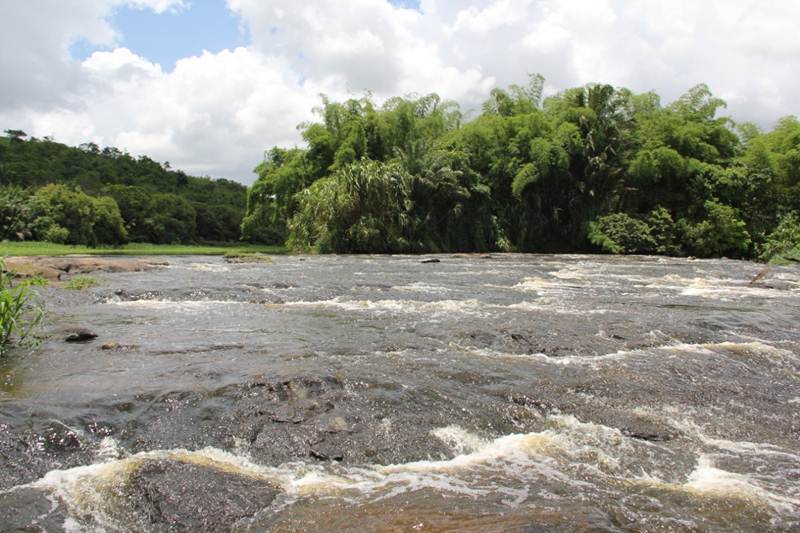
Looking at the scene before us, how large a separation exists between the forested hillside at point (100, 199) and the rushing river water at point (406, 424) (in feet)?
112

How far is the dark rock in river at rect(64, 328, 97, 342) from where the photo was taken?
24.5ft

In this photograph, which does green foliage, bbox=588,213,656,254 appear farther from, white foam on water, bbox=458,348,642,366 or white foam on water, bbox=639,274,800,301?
white foam on water, bbox=458,348,642,366

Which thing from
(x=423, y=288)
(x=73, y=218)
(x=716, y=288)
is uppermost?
(x=73, y=218)

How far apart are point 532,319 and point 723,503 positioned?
18.8ft

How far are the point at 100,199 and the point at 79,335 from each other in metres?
39.3

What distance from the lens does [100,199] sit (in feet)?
139

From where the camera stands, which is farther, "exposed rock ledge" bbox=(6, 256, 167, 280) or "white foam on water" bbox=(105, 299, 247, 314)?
"exposed rock ledge" bbox=(6, 256, 167, 280)

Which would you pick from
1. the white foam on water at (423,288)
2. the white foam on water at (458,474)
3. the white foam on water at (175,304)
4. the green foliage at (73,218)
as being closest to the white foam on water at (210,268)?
the white foam on water at (175,304)

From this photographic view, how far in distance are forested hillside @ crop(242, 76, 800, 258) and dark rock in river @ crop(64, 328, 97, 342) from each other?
2038 centimetres

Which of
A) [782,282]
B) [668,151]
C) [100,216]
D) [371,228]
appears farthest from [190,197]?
[782,282]

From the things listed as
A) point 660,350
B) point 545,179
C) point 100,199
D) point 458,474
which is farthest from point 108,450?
point 100,199

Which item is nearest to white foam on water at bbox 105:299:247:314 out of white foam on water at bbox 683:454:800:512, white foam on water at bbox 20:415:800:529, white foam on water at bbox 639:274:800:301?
white foam on water at bbox 20:415:800:529

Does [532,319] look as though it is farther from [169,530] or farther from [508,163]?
[508,163]

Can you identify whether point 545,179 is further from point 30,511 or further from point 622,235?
point 30,511
